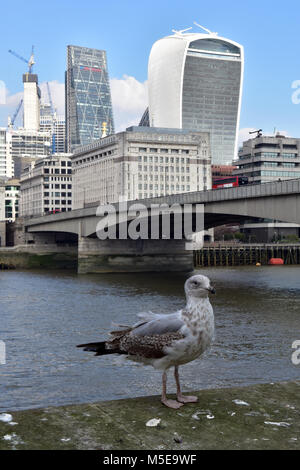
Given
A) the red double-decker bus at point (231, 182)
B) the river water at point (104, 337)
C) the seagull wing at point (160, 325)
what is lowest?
the river water at point (104, 337)

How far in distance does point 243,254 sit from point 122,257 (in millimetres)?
31983

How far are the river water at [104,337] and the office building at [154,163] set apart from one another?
10465cm

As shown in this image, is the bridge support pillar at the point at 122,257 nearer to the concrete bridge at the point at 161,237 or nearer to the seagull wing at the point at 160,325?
the concrete bridge at the point at 161,237

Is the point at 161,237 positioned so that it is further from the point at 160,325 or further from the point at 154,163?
the point at 154,163

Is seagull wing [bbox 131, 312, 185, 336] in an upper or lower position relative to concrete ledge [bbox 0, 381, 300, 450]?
upper

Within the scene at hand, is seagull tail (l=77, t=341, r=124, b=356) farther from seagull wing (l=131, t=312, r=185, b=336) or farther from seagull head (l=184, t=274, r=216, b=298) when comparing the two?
seagull head (l=184, t=274, r=216, b=298)

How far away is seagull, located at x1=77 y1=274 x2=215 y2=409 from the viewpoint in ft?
25.2

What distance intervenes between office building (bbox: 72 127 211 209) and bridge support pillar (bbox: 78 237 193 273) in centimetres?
7502

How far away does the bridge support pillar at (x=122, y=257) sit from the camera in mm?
74062

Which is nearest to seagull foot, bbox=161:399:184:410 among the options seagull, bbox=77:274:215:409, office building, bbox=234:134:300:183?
seagull, bbox=77:274:215:409

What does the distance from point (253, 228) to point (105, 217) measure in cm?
7546

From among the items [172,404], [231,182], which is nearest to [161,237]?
[231,182]

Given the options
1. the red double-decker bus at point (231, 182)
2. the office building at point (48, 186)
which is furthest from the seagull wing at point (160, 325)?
the office building at point (48, 186)
